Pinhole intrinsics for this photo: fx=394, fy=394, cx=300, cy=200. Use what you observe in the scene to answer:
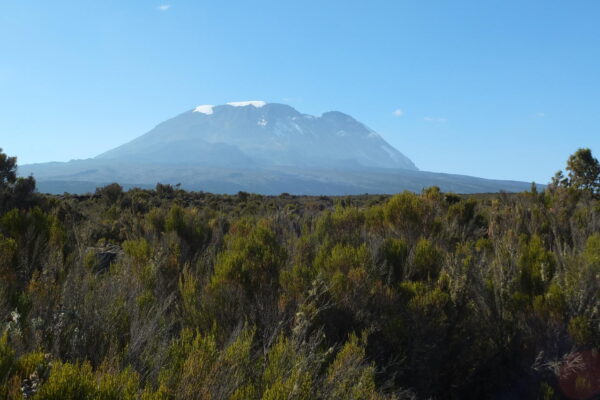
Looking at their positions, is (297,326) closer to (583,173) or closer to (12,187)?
(12,187)

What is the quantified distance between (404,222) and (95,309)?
632 cm

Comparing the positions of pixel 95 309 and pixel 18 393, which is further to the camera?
pixel 95 309

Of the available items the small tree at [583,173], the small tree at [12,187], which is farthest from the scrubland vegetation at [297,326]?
the small tree at [583,173]

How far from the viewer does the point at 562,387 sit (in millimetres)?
3586

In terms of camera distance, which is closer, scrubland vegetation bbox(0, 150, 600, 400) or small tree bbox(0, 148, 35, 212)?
scrubland vegetation bbox(0, 150, 600, 400)

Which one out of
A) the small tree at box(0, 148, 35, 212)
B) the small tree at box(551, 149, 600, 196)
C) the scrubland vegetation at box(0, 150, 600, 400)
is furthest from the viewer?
the small tree at box(551, 149, 600, 196)

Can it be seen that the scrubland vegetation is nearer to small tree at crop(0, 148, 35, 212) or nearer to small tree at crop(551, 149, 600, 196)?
small tree at crop(0, 148, 35, 212)

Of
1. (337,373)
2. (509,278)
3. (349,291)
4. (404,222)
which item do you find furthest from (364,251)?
(404,222)

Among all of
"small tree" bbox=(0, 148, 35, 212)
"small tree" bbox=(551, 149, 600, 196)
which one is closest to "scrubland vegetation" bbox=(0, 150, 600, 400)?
"small tree" bbox=(0, 148, 35, 212)

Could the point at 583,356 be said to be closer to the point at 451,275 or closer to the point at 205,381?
the point at 451,275

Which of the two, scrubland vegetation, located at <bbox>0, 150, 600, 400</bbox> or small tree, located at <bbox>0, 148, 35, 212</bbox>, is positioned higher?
small tree, located at <bbox>0, 148, 35, 212</bbox>

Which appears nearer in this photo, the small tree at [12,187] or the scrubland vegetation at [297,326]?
the scrubland vegetation at [297,326]

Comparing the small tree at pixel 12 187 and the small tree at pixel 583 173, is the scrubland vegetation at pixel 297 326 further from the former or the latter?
the small tree at pixel 583 173

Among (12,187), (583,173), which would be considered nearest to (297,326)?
(12,187)
